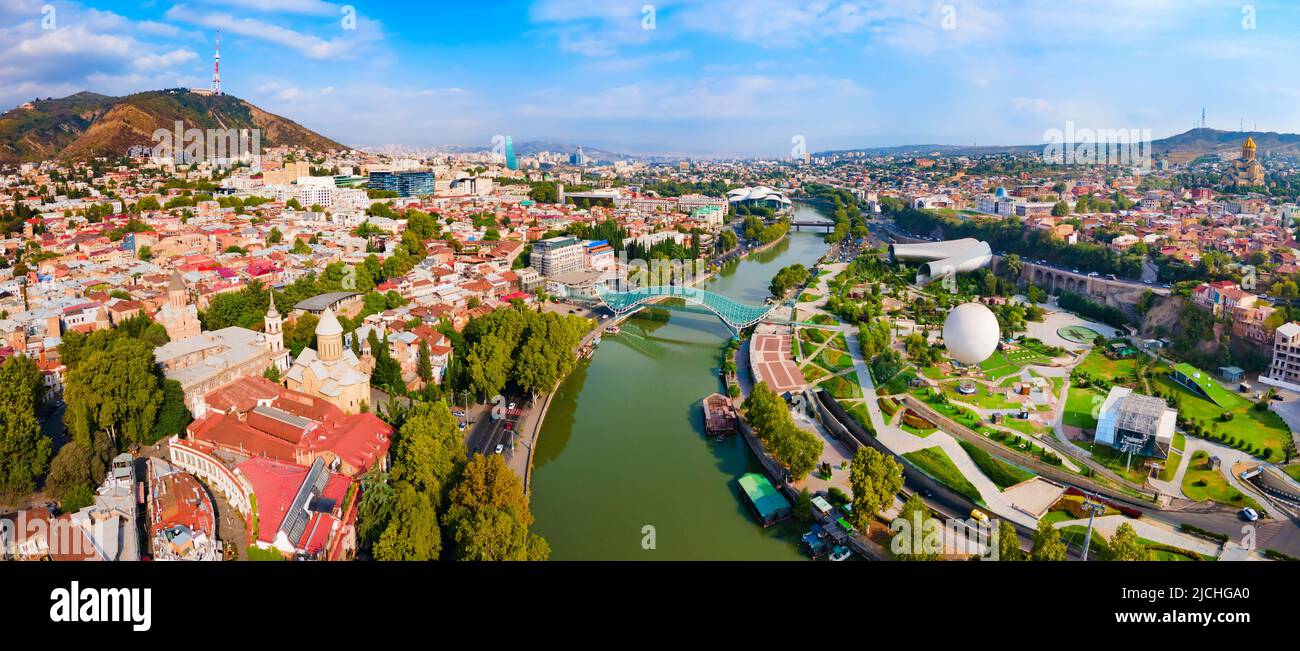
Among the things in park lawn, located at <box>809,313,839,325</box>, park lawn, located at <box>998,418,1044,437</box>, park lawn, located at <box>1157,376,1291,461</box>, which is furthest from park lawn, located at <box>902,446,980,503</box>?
park lawn, located at <box>809,313,839,325</box>

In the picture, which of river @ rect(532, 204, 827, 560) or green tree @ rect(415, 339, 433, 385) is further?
green tree @ rect(415, 339, 433, 385)

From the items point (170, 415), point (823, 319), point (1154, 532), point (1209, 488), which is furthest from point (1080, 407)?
point (170, 415)

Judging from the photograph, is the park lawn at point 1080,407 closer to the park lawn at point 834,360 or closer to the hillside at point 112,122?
the park lawn at point 834,360

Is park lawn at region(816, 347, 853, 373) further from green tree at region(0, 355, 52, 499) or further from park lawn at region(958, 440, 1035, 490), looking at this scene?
green tree at region(0, 355, 52, 499)

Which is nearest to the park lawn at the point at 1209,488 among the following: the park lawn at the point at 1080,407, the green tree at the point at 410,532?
the park lawn at the point at 1080,407

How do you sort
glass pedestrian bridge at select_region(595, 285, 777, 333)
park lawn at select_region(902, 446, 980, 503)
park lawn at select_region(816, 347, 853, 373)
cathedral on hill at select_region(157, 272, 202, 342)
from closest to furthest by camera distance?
park lawn at select_region(902, 446, 980, 503)
cathedral on hill at select_region(157, 272, 202, 342)
park lawn at select_region(816, 347, 853, 373)
glass pedestrian bridge at select_region(595, 285, 777, 333)

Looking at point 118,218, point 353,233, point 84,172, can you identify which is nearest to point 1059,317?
point 353,233

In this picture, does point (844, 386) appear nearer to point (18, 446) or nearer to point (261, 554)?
point (261, 554)
